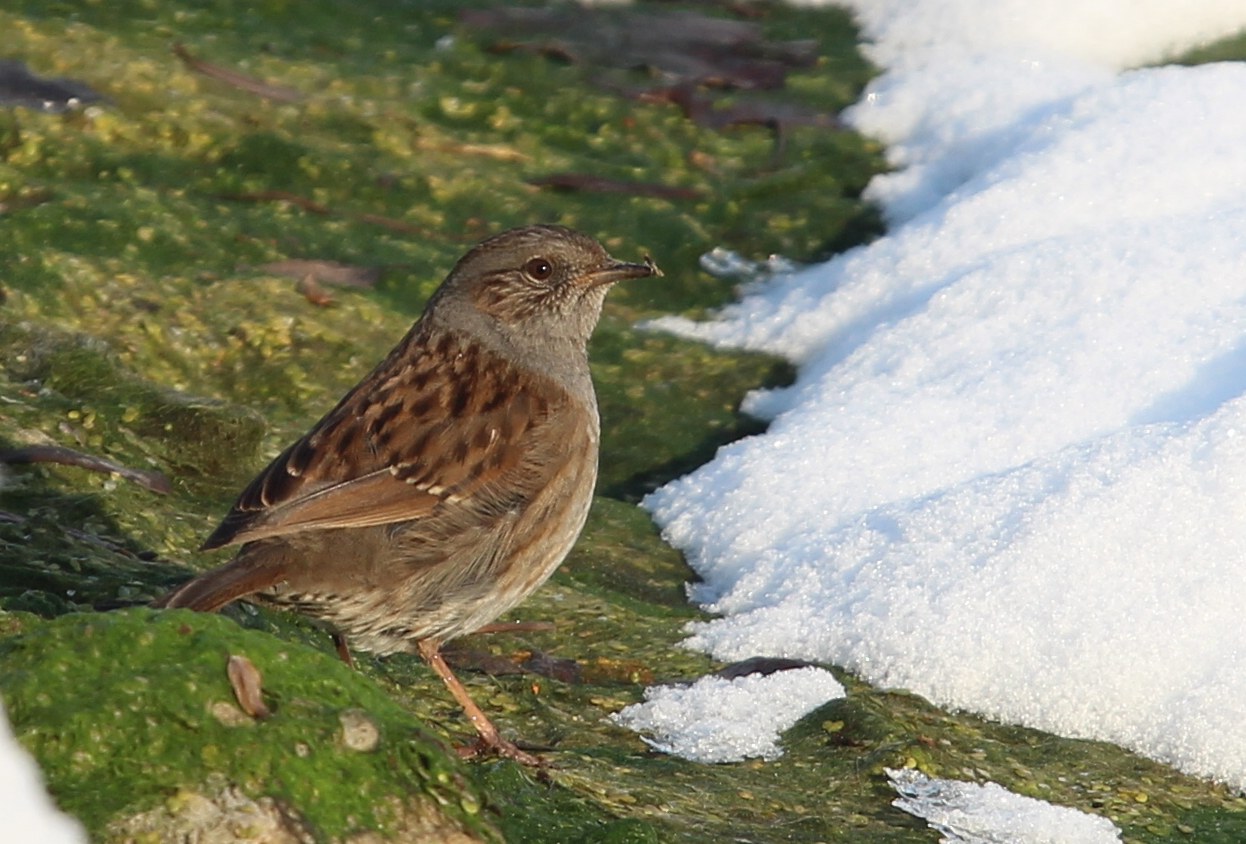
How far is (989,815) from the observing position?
537 centimetres

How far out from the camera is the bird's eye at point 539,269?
22.3 ft

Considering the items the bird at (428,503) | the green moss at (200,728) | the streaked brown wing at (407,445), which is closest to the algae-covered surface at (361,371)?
the green moss at (200,728)

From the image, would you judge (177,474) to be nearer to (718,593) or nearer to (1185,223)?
(718,593)

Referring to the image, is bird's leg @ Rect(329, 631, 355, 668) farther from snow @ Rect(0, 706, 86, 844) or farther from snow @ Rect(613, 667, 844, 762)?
snow @ Rect(0, 706, 86, 844)

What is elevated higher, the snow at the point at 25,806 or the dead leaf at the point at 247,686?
the dead leaf at the point at 247,686

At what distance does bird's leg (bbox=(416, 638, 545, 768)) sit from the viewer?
16.8 ft

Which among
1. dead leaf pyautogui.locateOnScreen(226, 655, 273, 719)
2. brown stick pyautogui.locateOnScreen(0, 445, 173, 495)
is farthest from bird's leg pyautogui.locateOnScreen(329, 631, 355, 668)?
dead leaf pyautogui.locateOnScreen(226, 655, 273, 719)

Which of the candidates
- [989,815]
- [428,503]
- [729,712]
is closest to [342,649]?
[428,503]

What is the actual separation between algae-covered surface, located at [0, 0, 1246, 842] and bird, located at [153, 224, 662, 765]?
37 cm

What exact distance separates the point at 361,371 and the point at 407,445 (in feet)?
9.19

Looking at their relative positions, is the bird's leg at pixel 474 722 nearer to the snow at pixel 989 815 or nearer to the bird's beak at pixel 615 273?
the snow at pixel 989 815

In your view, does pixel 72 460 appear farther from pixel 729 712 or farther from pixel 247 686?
pixel 247 686

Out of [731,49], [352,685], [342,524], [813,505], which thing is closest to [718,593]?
[813,505]

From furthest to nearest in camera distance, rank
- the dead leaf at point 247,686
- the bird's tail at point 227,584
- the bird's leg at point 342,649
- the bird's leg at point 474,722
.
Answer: the bird's leg at point 342,649, the bird's leg at point 474,722, the bird's tail at point 227,584, the dead leaf at point 247,686
